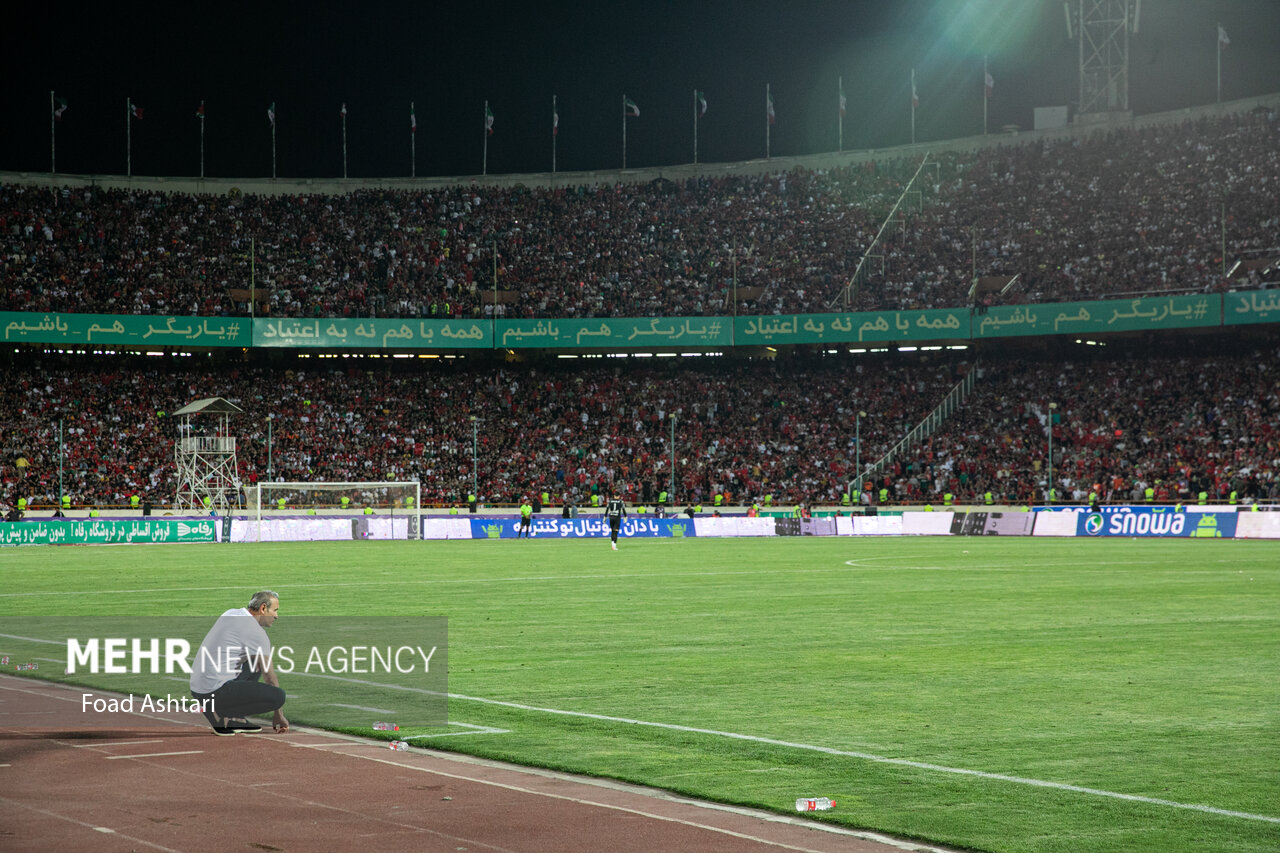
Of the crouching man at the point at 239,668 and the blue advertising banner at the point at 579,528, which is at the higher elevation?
the crouching man at the point at 239,668

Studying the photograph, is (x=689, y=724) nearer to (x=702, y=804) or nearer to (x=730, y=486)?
(x=702, y=804)

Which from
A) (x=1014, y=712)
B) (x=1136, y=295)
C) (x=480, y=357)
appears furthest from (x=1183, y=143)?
(x=1014, y=712)

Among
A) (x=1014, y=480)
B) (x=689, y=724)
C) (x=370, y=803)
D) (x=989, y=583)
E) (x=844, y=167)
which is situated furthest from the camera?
(x=844, y=167)

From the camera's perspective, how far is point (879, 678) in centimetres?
1443

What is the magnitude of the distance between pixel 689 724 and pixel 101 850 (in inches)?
219

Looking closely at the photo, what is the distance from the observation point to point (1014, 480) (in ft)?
199

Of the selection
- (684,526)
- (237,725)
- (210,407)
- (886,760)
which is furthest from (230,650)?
(210,407)

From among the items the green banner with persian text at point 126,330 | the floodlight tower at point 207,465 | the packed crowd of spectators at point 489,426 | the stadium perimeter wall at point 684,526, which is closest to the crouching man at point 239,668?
the stadium perimeter wall at point 684,526

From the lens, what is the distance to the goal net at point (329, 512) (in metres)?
54.7

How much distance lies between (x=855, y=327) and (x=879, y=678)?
177ft

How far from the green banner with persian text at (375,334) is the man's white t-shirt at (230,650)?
59468mm

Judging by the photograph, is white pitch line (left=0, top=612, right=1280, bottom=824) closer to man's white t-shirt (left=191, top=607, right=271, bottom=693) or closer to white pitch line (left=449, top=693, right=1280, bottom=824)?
white pitch line (left=449, top=693, right=1280, bottom=824)

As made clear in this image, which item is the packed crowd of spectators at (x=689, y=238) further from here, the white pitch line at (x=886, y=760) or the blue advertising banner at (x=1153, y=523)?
the white pitch line at (x=886, y=760)

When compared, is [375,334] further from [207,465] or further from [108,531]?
[108,531]
